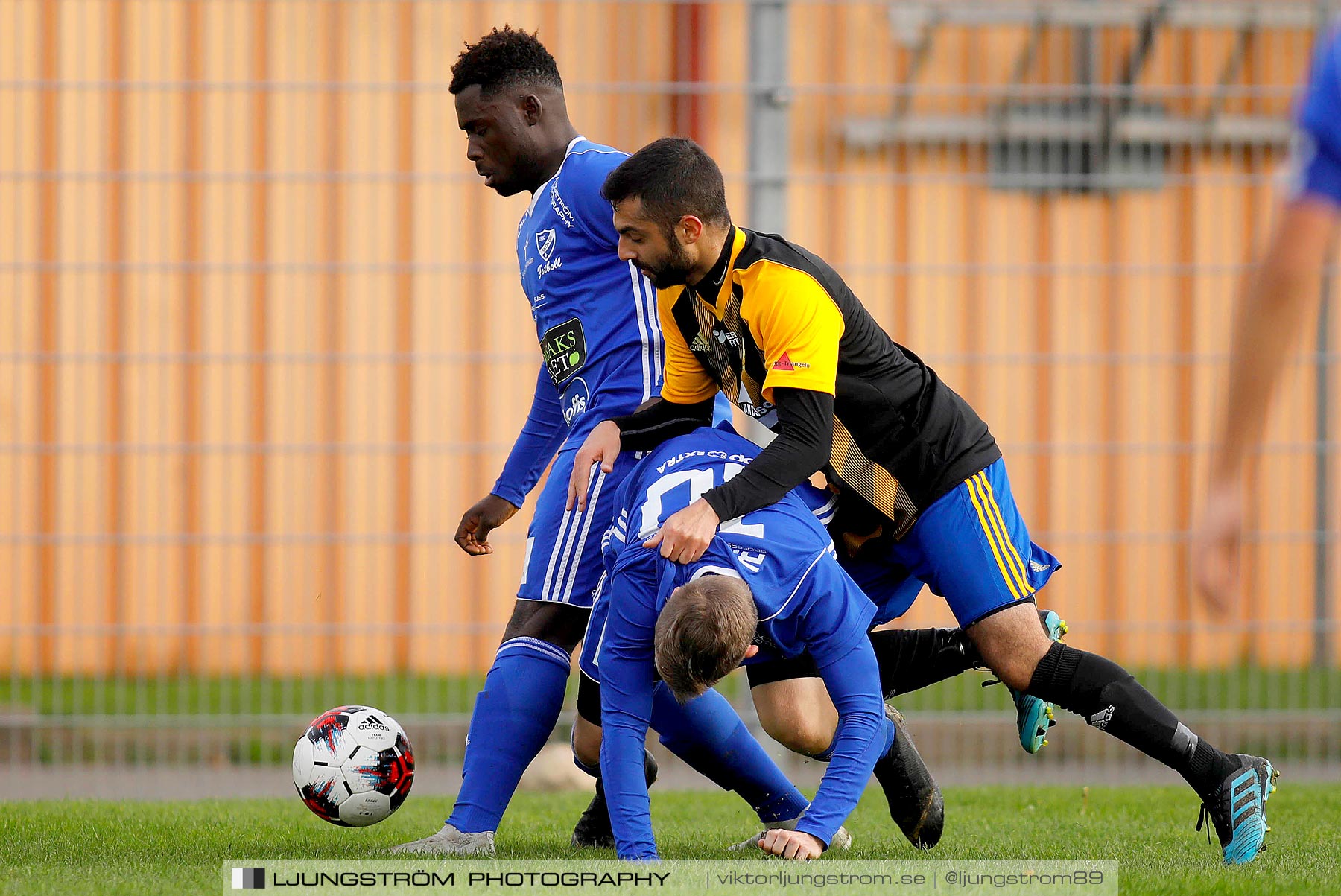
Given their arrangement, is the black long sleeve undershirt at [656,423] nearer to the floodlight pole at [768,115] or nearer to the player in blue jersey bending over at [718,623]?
the player in blue jersey bending over at [718,623]

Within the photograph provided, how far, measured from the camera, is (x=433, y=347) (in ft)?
21.5

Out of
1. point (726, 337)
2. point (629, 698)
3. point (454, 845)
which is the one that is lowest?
point (454, 845)

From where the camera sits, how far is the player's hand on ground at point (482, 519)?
13.6ft

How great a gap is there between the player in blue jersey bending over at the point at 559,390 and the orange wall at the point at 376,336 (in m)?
2.17

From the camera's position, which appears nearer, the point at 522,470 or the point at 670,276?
the point at 670,276

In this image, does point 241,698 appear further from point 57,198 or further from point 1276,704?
point 1276,704

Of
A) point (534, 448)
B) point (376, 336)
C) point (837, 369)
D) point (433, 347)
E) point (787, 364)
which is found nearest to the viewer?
point (787, 364)

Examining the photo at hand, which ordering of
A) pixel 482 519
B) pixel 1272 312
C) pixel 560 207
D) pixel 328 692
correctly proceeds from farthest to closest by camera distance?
pixel 328 692
pixel 482 519
pixel 560 207
pixel 1272 312

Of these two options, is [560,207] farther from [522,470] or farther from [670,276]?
[522,470]

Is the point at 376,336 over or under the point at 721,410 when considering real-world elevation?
over

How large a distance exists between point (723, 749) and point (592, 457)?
787 millimetres

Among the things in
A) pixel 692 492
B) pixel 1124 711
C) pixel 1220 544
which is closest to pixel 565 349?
pixel 692 492

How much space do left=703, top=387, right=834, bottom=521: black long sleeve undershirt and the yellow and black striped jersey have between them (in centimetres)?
7

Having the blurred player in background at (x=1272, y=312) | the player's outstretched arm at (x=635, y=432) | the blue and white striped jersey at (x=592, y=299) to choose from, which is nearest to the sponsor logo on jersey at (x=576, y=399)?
the blue and white striped jersey at (x=592, y=299)
